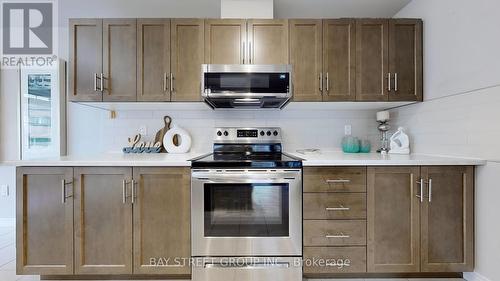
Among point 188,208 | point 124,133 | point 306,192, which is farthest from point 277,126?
point 124,133

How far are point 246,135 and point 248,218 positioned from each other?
3.07ft

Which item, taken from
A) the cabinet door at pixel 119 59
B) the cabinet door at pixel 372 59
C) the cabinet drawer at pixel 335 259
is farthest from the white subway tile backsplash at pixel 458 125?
the cabinet door at pixel 119 59

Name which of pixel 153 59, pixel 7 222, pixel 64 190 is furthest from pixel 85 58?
pixel 7 222

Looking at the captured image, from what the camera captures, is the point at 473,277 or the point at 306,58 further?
the point at 306,58

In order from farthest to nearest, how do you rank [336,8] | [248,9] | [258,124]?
[258,124] → [336,8] → [248,9]

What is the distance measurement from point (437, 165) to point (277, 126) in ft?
4.50

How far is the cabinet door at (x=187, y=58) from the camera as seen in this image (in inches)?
92.0

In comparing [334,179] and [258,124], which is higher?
[258,124]

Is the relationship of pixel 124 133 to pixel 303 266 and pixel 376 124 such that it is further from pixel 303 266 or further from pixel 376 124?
pixel 376 124

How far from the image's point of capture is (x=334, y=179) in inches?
76.4

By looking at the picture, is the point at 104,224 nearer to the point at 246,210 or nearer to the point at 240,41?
the point at 246,210

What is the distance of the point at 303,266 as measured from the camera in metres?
1.96

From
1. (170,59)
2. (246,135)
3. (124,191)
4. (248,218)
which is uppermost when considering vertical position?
(170,59)

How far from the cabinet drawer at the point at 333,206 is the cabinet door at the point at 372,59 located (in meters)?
0.90
